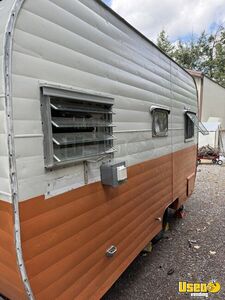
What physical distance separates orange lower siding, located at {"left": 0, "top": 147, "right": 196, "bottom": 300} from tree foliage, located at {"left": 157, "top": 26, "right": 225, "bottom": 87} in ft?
93.8

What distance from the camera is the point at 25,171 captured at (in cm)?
156

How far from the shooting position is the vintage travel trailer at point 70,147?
1.53 meters

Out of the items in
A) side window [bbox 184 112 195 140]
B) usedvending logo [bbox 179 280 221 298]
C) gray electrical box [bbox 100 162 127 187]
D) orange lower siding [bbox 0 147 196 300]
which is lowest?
usedvending logo [bbox 179 280 221 298]

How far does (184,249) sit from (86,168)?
3.01 m

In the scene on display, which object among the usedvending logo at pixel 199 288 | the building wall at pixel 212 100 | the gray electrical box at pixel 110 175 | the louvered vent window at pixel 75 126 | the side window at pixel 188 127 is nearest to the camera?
the louvered vent window at pixel 75 126

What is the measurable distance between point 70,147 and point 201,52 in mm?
32301

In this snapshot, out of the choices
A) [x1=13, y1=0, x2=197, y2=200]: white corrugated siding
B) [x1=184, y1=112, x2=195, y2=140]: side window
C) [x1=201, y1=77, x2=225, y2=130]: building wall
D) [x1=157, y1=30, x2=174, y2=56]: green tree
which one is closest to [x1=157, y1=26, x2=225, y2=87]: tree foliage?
[x1=157, y1=30, x2=174, y2=56]: green tree

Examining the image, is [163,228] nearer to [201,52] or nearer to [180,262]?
[180,262]

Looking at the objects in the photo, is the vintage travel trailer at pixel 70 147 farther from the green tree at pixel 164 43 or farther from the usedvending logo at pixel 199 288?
the green tree at pixel 164 43

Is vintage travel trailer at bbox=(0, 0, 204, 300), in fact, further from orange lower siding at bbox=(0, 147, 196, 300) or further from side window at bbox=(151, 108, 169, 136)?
side window at bbox=(151, 108, 169, 136)

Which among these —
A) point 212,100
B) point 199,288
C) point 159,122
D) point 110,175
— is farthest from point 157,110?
point 212,100

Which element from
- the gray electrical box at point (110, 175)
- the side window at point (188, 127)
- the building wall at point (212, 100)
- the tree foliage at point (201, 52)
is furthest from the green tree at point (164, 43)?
the gray electrical box at point (110, 175)

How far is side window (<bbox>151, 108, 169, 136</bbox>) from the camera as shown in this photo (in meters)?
3.61

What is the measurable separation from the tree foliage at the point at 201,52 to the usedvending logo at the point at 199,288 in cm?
2866
